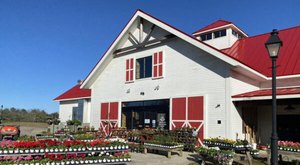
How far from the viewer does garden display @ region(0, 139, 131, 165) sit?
8031mm

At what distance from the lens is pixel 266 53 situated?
60.5ft

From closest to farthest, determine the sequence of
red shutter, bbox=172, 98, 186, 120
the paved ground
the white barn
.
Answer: the paved ground < the white barn < red shutter, bbox=172, 98, 186, 120

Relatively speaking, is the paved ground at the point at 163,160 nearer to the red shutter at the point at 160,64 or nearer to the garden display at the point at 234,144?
the garden display at the point at 234,144

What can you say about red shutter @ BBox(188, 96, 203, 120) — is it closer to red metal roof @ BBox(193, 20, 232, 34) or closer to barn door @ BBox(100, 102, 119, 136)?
barn door @ BBox(100, 102, 119, 136)

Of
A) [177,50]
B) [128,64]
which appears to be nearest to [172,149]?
[177,50]

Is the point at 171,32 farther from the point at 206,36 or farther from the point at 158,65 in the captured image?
the point at 206,36

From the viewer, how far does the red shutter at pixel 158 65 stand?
18441mm

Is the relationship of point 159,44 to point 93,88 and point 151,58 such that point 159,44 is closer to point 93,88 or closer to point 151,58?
point 151,58

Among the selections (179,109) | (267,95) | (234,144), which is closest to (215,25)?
(179,109)

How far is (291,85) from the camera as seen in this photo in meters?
15.4

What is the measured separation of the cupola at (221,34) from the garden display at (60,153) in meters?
15.2

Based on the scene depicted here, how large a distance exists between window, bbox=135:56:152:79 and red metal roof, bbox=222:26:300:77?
5191 mm

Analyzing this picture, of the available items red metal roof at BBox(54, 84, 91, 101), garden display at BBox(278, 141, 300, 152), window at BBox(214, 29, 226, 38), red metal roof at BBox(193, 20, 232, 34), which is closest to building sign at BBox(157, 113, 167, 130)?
garden display at BBox(278, 141, 300, 152)

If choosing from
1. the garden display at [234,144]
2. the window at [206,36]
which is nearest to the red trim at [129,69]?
the window at [206,36]
